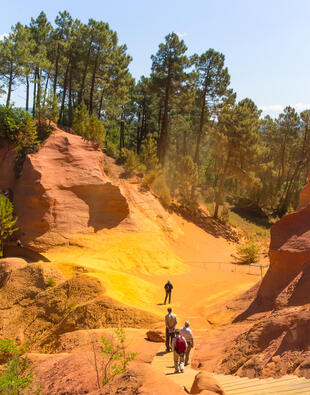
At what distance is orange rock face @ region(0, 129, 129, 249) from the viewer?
70.4 ft

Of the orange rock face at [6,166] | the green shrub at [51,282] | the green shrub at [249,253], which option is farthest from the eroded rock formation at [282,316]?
the orange rock face at [6,166]

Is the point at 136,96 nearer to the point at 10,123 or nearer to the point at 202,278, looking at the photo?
the point at 10,123

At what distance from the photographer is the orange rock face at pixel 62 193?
70.4ft

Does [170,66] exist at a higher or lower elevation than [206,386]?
higher

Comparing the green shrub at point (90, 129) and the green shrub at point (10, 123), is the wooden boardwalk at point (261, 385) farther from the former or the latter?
the green shrub at point (90, 129)

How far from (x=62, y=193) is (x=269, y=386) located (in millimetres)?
19152

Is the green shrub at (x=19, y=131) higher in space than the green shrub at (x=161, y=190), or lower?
higher

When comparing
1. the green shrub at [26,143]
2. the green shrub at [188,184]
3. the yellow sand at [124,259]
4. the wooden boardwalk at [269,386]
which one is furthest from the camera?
the green shrub at [188,184]

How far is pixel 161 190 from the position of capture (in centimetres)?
3117

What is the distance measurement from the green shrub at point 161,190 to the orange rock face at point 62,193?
6763 millimetres

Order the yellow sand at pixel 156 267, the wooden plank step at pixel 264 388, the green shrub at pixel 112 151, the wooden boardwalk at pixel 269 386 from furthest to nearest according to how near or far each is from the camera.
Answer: the green shrub at pixel 112 151
the yellow sand at pixel 156 267
the wooden plank step at pixel 264 388
the wooden boardwalk at pixel 269 386

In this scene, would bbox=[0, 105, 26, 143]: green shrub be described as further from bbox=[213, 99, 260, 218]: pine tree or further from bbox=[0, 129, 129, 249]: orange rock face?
bbox=[213, 99, 260, 218]: pine tree

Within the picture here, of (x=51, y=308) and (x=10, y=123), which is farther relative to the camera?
(x=10, y=123)

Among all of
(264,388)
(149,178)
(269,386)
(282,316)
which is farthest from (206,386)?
(149,178)
